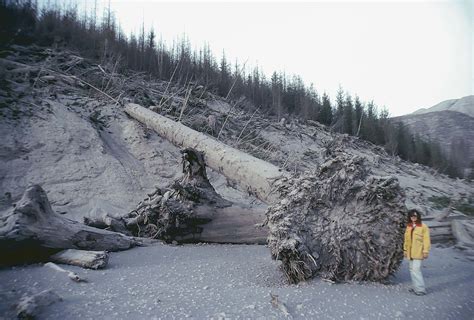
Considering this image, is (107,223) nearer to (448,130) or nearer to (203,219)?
(203,219)

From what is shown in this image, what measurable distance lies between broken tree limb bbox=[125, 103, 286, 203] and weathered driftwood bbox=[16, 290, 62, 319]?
2.45m

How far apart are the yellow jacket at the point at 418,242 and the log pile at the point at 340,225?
77 millimetres

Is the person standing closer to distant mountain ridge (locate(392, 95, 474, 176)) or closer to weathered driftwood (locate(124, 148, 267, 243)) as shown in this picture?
weathered driftwood (locate(124, 148, 267, 243))

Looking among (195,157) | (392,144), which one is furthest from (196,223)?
(392,144)

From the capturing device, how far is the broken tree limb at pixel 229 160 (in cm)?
408

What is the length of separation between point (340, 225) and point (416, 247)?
63 cm

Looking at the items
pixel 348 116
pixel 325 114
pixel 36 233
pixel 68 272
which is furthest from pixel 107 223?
pixel 348 116

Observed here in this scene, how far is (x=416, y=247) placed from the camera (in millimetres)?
2543

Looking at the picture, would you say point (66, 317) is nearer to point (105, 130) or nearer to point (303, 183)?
point (303, 183)

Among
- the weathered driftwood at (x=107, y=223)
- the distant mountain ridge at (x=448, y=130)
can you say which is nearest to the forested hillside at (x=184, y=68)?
the weathered driftwood at (x=107, y=223)

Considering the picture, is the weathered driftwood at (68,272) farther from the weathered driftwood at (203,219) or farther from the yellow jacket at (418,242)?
the yellow jacket at (418,242)

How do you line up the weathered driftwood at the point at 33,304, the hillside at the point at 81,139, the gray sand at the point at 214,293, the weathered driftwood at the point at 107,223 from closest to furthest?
the weathered driftwood at the point at 33,304, the gray sand at the point at 214,293, the weathered driftwood at the point at 107,223, the hillside at the point at 81,139

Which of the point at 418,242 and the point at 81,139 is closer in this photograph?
the point at 418,242

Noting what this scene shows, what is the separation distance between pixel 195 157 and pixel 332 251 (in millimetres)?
2150
